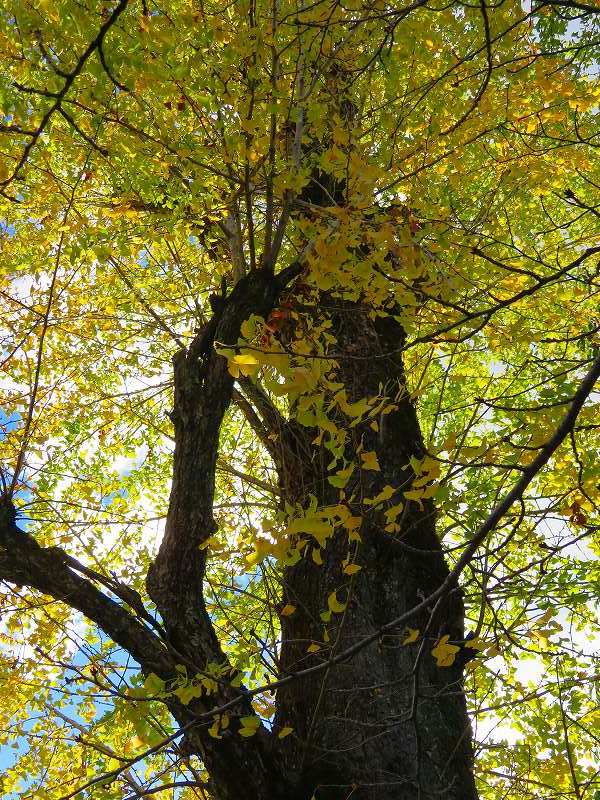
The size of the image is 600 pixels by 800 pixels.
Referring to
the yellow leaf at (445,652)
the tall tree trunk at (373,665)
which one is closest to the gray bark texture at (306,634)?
the tall tree trunk at (373,665)

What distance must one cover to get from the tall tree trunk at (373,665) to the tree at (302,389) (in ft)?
0.06

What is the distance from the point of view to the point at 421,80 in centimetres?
562

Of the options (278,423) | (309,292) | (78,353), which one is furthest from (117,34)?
(78,353)

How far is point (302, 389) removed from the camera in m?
1.66

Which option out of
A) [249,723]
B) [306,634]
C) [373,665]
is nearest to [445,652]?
[249,723]

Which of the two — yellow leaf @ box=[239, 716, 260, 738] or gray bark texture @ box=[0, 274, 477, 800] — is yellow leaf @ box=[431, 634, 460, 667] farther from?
yellow leaf @ box=[239, 716, 260, 738]

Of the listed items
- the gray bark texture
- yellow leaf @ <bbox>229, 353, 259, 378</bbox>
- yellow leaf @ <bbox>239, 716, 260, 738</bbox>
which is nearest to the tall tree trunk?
the gray bark texture

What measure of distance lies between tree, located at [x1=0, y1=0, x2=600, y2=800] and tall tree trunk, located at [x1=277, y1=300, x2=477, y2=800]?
18 millimetres

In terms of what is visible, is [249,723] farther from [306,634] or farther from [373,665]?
[306,634]

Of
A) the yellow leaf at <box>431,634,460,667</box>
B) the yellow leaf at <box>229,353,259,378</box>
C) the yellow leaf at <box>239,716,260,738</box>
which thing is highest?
the yellow leaf at <box>229,353,259,378</box>

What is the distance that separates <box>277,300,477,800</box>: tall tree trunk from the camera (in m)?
2.83

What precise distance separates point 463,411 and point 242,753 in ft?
18.1

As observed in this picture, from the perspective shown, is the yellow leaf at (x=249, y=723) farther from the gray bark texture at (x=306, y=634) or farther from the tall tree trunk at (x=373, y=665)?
the tall tree trunk at (x=373, y=665)

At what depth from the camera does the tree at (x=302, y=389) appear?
2264 millimetres
